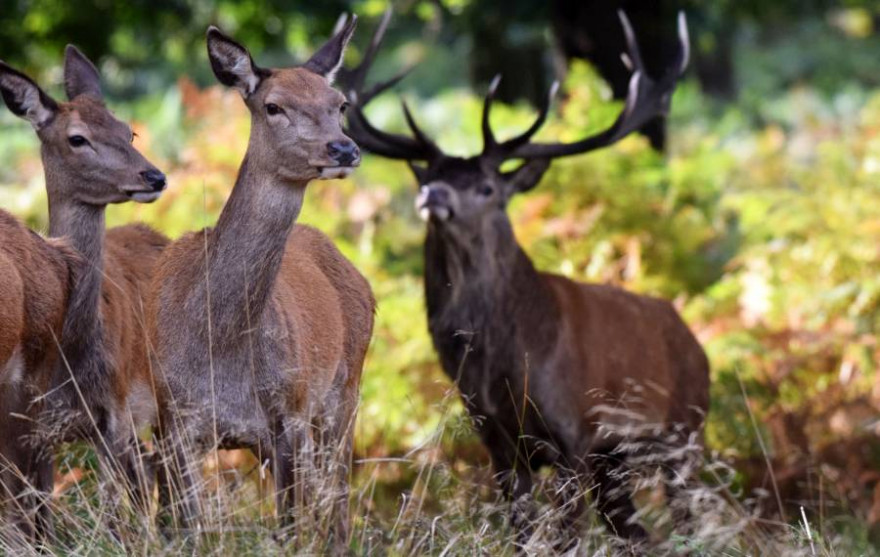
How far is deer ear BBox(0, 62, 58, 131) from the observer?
6.36 m

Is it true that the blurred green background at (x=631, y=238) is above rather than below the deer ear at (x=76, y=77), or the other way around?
below

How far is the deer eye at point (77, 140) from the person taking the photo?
639 cm

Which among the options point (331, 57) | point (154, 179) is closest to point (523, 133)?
point (331, 57)

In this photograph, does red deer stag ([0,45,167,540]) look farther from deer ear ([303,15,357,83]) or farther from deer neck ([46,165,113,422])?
deer ear ([303,15,357,83])

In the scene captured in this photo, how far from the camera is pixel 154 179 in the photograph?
6293mm

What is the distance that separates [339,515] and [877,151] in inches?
241

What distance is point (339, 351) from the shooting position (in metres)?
6.39

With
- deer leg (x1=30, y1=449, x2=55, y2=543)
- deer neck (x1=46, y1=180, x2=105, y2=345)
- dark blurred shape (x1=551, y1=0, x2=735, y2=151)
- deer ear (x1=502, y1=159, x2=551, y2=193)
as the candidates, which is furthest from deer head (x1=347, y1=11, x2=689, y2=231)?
dark blurred shape (x1=551, y1=0, x2=735, y2=151)

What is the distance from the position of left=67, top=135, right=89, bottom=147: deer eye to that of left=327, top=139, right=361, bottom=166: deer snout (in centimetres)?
129

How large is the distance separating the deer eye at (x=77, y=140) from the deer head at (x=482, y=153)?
73.0 inches

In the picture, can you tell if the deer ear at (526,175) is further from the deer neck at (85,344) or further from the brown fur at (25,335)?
the brown fur at (25,335)

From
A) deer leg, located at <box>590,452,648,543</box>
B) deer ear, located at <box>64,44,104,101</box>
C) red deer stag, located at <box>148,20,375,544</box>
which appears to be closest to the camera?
red deer stag, located at <box>148,20,375,544</box>

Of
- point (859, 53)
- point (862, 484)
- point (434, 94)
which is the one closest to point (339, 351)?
point (862, 484)

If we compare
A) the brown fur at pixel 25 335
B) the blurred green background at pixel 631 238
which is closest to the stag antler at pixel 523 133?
the blurred green background at pixel 631 238
